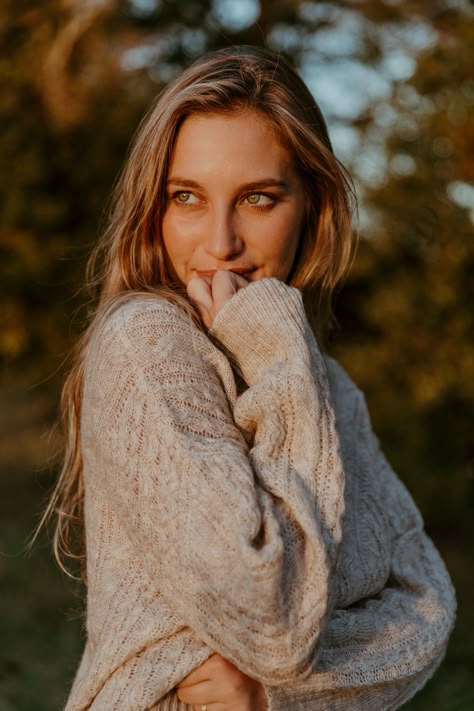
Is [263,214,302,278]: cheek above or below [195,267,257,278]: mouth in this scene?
above

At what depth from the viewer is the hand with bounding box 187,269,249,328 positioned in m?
2.11

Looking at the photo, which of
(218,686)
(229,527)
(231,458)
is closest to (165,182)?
(231,458)

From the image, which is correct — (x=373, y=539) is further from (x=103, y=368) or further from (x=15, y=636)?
(x=15, y=636)

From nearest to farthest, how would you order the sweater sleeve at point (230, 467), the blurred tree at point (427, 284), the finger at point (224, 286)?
1. the sweater sleeve at point (230, 467)
2. the finger at point (224, 286)
3. the blurred tree at point (427, 284)

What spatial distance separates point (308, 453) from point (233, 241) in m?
0.60

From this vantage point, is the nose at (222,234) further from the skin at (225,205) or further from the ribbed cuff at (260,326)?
the ribbed cuff at (260,326)

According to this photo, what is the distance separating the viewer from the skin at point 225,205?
2139 millimetres

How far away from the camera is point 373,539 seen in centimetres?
233

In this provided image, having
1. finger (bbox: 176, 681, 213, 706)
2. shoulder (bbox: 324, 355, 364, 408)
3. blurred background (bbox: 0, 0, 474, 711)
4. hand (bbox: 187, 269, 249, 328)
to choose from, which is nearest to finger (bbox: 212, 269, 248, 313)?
hand (bbox: 187, 269, 249, 328)

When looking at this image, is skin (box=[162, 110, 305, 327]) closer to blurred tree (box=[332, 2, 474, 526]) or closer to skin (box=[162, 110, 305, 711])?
skin (box=[162, 110, 305, 711])

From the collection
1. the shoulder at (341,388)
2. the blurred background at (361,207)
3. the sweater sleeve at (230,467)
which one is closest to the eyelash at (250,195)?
the sweater sleeve at (230,467)

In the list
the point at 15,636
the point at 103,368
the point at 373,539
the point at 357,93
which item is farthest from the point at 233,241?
the point at 357,93

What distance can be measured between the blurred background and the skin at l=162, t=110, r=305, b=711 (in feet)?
9.81

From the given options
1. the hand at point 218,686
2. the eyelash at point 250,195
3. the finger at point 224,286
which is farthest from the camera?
the eyelash at point 250,195
